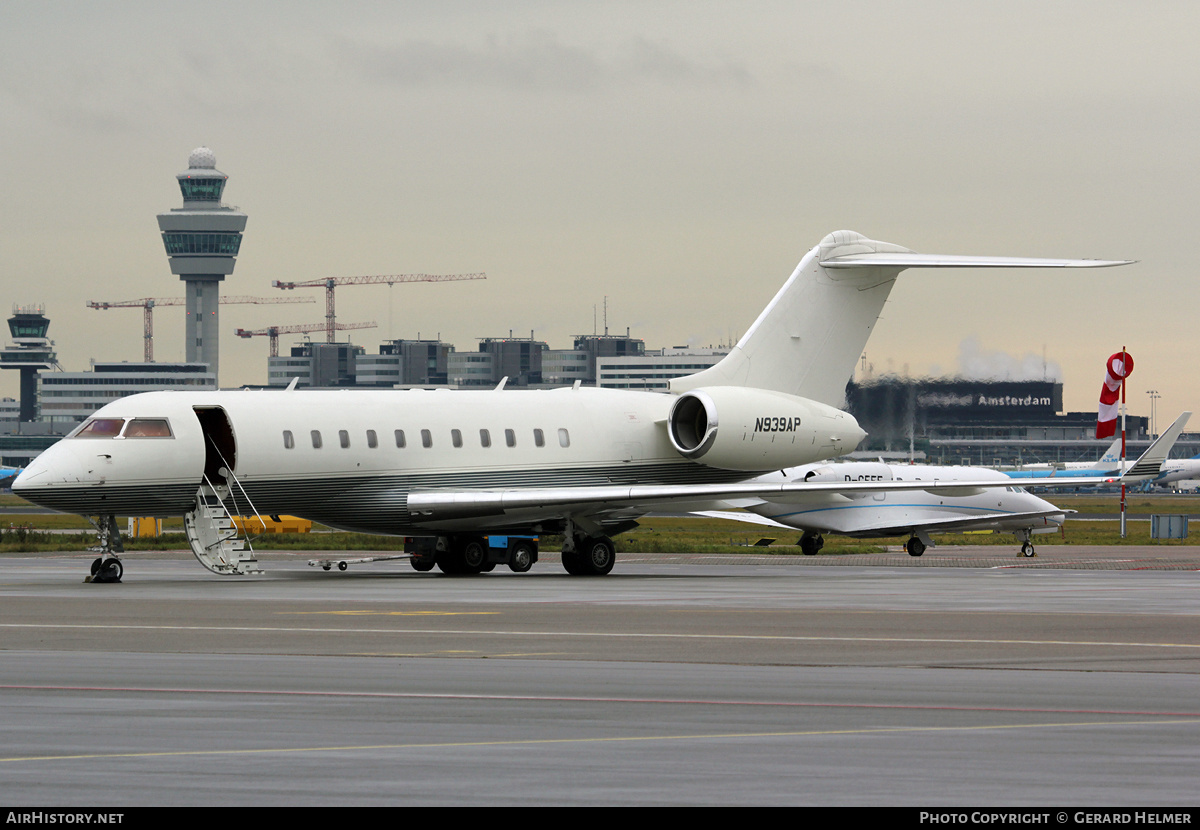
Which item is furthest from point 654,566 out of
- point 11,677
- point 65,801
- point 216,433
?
point 65,801

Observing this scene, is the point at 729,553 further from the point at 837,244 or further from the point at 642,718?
the point at 642,718

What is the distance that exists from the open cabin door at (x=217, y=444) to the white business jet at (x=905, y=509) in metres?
21.2

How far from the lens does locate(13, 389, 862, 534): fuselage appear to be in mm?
32500

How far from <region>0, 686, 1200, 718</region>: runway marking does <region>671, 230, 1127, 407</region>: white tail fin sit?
2821cm

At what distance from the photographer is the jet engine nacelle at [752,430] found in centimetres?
3866

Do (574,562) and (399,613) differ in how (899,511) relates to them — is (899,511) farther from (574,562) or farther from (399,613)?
(399,613)

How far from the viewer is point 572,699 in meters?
13.3

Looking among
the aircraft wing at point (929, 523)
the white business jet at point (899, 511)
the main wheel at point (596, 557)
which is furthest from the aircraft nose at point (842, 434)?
the aircraft wing at point (929, 523)

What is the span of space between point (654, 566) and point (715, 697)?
2933 cm

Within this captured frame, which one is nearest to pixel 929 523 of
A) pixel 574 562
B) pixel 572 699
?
pixel 574 562

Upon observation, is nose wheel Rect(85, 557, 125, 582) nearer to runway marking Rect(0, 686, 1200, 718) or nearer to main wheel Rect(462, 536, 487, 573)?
main wheel Rect(462, 536, 487, 573)

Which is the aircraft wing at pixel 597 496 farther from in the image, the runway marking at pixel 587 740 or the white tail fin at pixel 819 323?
the runway marking at pixel 587 740

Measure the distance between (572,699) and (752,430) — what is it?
85.7ft

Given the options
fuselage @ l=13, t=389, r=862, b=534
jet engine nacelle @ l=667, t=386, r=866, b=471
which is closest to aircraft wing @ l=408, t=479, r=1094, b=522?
fuselage @ l=13, t=389, r=862, b=534
